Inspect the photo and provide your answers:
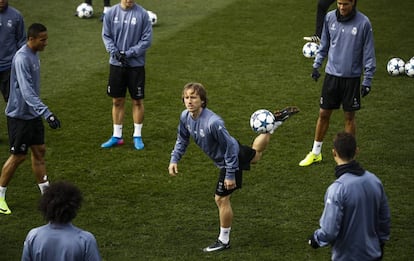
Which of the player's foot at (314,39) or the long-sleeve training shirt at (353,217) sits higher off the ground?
the player's foot at (314,39)

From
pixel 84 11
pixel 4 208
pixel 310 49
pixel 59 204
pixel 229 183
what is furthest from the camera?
pixel 84 11

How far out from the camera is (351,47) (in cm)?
1196

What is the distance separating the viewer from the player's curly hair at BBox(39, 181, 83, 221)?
6.52 m

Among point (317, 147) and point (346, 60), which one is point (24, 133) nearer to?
point (317, 147)

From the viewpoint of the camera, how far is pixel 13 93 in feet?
35.2

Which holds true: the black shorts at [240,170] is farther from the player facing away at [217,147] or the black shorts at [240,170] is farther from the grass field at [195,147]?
the grass field at [195,147]

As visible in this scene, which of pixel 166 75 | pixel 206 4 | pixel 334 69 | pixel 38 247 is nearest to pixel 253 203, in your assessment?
pixel 334 69

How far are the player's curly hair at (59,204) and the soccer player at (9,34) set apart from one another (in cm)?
688

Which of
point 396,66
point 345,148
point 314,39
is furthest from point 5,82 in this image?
point 396,66

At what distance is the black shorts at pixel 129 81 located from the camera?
13312 mm

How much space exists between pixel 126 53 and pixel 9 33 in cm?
189

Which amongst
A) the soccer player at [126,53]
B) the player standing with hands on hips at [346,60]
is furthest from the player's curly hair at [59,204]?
the soccer player at [126,53]

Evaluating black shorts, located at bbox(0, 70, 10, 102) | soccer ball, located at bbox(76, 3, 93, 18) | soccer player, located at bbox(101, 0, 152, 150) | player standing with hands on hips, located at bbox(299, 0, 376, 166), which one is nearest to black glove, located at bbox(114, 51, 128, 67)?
soccer player, located at bbox(101, 0, 152, 150)

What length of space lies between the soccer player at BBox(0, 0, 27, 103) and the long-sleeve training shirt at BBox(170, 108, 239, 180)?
436 centimetres
